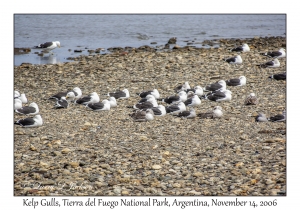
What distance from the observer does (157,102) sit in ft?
47.1

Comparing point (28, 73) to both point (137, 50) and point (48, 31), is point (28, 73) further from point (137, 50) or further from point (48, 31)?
point (48, 31)

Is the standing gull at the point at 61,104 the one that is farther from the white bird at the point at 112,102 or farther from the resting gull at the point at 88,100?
the white bird at the point at 112,102

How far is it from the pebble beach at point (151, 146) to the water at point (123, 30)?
806 cm

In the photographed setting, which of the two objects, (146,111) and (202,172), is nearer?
(202,172)

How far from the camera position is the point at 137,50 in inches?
937

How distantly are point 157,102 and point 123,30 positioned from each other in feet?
69.5

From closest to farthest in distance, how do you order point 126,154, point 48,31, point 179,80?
point 126,154, point 179,80, point 48,31

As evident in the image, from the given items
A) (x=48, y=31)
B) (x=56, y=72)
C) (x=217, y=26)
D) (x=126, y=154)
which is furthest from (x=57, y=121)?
(x=217, y=26)

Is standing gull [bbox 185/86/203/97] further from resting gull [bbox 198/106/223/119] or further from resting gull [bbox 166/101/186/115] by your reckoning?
resting gull [bbox 198/106/223/119]

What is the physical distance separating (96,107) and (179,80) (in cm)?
417

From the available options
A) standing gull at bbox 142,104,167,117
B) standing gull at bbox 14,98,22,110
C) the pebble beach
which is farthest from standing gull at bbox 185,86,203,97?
standing gull at bbox 14,98,22,110

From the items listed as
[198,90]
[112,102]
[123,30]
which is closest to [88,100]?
[112,102]

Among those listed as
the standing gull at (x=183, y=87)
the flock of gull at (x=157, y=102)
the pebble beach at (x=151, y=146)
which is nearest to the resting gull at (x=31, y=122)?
the flock of gull at (x=157, y=102)

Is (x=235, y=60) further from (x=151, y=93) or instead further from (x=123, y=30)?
(x=123, y=30)
